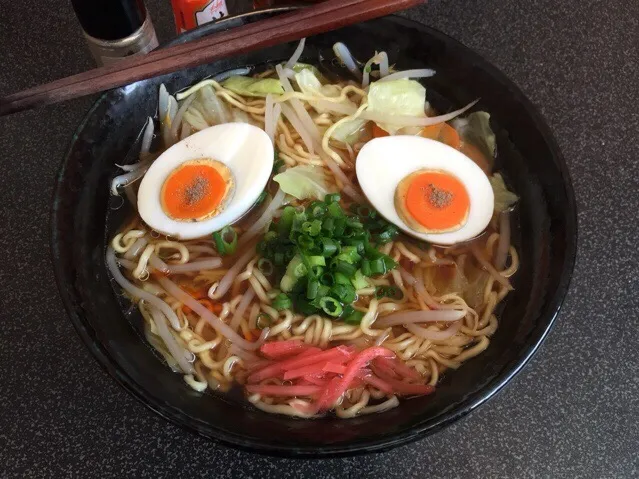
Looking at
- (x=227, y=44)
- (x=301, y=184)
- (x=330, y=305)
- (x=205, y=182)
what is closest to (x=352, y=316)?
(x=330, y=305)

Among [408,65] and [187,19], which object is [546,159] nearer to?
[408,65]

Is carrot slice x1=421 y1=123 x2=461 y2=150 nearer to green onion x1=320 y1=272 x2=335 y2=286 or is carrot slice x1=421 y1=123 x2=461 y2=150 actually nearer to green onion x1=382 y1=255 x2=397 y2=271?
green onion x1=382 y1=255 x2=397 y2=271

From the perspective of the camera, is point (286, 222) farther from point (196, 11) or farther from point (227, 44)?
point (196, 11)

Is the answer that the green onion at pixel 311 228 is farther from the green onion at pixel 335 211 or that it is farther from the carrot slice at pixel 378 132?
the carrot slice at pixel 378 132

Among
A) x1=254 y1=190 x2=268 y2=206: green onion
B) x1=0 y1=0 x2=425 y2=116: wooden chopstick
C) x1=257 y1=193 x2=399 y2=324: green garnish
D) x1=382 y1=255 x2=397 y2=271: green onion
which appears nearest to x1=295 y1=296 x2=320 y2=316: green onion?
x1=257 y1=193 x2=399 y2=324: green garnish

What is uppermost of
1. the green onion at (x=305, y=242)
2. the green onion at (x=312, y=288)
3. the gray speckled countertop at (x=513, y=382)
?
the green onion at (x=305, y=242)

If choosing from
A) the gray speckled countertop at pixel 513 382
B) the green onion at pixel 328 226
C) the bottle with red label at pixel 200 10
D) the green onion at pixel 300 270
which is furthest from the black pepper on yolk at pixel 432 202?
the bottle with red label at pixel 200 10
